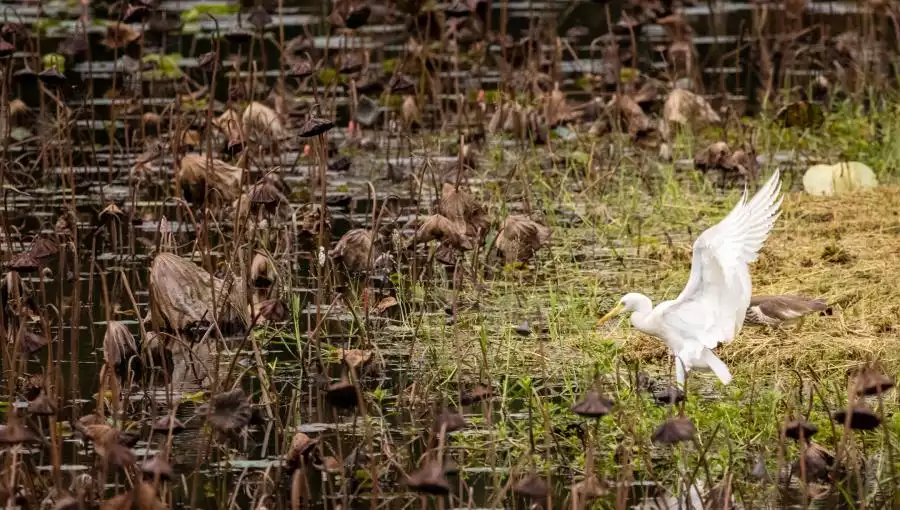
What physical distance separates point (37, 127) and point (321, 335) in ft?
12.9

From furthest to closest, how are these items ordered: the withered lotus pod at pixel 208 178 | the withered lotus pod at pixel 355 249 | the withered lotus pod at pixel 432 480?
the withered lotus pod at pixel 208 178
the withered lotus pod at pixel 355 249
the withered lotus pod at pixel 432 480

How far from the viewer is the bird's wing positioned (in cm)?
548

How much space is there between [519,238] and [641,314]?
921 mm

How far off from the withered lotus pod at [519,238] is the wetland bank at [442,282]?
0.01 metres

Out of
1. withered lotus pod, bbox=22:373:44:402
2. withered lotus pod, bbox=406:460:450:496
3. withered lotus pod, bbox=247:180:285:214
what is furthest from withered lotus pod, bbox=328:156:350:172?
withered lotus pod, bbox=406:460:450:496

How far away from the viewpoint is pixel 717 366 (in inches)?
212

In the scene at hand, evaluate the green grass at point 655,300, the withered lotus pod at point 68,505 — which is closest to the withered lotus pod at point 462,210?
the green grass at point 655,300

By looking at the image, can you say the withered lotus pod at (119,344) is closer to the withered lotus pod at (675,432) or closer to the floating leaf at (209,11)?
the withered lotus pod at (675,432)

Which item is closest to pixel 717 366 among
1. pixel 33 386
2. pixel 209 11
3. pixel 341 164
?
pixel 33 386

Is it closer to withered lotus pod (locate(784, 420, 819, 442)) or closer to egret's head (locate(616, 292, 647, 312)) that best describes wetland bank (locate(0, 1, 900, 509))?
withered lotus pod (locate(784, 420, 819, 442))

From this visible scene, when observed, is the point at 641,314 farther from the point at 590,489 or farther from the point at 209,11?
the point at 209,11

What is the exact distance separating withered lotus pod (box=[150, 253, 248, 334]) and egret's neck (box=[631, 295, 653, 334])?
1.25 m

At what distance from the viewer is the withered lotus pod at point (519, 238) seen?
6.48 metres

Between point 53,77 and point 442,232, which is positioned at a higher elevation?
point 53,77
